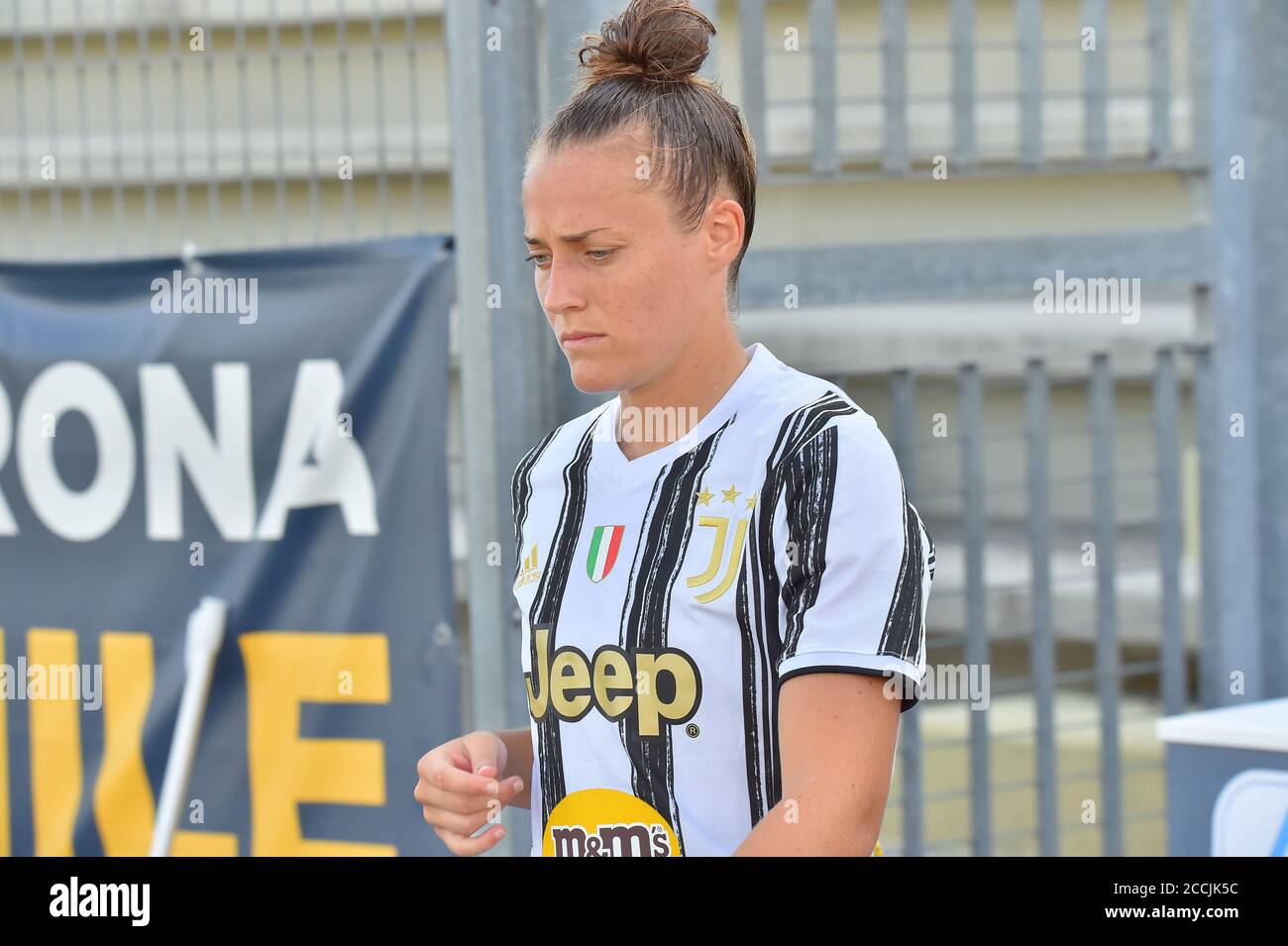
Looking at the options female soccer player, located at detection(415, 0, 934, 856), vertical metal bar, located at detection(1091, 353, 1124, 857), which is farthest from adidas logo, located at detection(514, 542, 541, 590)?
vertical metal bar, located at detection(1091, 353, 1124, 857)

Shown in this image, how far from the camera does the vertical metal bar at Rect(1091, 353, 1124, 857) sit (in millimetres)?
2854

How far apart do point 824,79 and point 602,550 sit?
173 cm

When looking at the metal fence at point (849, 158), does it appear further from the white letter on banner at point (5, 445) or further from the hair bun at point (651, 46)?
the hair bun at point (651, 46)

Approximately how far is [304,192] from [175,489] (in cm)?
64

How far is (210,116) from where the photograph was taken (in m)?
2.90

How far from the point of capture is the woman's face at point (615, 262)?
1248 mm

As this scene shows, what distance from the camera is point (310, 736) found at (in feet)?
9.16

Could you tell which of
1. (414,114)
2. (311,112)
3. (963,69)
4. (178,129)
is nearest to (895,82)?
(963,69)

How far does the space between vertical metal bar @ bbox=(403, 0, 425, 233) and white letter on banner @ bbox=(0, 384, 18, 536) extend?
0.92 m

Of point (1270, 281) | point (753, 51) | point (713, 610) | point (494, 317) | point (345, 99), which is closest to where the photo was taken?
point (713, 610)

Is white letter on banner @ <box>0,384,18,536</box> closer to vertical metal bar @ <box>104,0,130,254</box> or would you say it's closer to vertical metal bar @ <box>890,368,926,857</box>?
vertical metal bar @ <box>104,0,130,254</box>

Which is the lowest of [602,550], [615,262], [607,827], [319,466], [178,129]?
[607,827]

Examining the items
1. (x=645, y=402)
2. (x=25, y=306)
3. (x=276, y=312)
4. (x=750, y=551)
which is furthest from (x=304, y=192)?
(x=750, y=551)

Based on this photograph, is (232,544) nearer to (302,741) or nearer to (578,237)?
(302,741)
